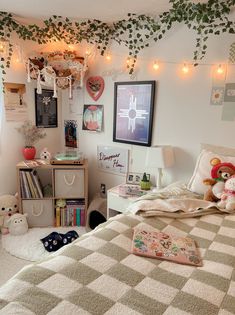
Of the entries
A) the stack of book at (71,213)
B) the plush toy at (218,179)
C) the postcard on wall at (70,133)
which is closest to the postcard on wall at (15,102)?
the postcard on wall at (70,133)

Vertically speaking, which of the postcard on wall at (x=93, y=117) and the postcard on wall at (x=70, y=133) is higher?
the postcard on wall at (x=93, y=117)

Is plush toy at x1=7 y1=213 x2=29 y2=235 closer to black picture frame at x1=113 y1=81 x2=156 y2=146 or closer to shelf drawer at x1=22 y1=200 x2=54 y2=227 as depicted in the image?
shelf drawer at x1=22 y1=200 x2=54 y2=227

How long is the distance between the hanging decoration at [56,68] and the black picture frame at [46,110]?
0.21 m

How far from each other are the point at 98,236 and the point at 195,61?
1.80 m

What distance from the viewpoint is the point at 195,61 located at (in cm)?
231

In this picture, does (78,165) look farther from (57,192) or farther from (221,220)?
(221,220)

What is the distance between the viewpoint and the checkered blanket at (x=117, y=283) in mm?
882

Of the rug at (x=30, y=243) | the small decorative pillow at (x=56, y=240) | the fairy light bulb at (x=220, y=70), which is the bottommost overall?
the rug at (x=30, y=243)

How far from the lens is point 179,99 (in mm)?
2445

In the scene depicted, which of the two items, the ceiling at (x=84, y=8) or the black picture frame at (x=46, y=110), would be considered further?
the black picture frame at (x=46, y=110)

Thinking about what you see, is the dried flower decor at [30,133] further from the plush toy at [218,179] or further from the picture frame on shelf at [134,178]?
the plush toy at [218,179]

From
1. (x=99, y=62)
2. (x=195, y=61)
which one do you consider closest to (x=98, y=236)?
(x=195, y=61)

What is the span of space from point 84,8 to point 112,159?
5.07ft

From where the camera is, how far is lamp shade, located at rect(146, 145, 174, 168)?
93.4 inches
